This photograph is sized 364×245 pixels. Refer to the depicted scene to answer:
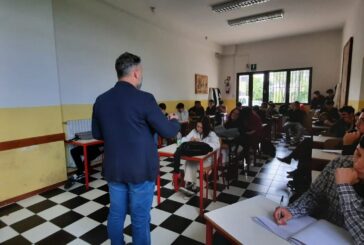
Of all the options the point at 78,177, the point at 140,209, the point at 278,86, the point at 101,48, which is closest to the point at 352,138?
the point at 140,209

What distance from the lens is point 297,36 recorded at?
793 centimetres

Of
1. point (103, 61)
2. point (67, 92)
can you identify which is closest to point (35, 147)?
point (67, 92)

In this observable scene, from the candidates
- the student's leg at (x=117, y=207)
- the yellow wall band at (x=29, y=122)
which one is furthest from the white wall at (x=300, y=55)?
the student's leg at (x=117, y=207)

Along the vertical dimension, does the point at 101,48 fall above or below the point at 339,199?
above

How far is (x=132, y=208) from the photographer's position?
151cm

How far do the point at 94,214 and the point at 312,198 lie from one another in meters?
2.37

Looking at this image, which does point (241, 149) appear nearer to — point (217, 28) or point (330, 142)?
point (330, 142)

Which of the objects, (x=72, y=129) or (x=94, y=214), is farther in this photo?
(x=72, y=129)

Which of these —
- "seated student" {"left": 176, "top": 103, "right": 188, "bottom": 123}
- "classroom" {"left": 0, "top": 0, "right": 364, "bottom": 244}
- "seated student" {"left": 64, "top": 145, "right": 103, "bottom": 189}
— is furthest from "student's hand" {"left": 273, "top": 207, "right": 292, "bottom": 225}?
"seated student" {"left": 176, "top": 103, "right": 188, "bottom": 123}

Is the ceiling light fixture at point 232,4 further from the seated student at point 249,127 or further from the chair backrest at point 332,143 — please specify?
the chair backrest at point 332,143

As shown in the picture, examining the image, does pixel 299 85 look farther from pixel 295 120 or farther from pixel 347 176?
pixel 347 176

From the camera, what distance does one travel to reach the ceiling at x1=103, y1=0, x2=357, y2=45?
4.76m

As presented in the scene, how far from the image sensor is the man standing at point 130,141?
1410mm

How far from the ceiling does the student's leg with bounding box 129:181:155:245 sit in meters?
4.27
